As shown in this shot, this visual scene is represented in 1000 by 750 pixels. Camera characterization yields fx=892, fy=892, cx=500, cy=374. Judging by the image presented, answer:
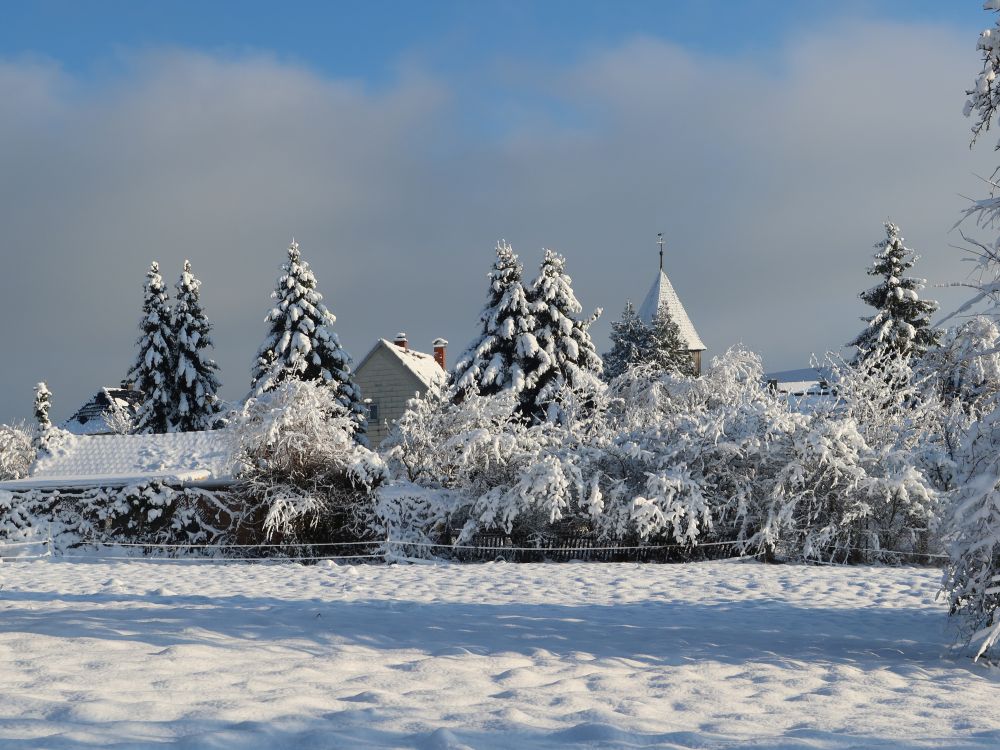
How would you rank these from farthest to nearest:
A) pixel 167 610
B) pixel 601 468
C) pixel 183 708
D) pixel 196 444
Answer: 1. pixel 196 444
2. pixel 601 468
3. pixel 167 610
4. pixel 183 708

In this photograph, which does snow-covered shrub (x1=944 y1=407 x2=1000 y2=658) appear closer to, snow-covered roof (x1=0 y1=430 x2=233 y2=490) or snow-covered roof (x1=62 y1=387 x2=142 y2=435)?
snow-covered roof (x1=0 y1=430 x2=233 y2=490)

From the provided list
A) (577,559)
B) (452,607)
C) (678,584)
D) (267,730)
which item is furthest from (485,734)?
(577,559)

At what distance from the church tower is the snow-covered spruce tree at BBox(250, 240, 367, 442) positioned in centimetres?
1815

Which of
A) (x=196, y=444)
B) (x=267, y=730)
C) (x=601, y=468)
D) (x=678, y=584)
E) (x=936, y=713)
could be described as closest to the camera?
(x=267, y=730)

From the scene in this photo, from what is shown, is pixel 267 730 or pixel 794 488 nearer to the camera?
pixel 267 730

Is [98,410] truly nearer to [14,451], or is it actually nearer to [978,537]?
[14,451]

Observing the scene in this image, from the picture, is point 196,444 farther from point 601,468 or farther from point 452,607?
point 452,607

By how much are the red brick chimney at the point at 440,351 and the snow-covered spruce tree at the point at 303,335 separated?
16063mm

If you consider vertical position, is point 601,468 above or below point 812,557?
above

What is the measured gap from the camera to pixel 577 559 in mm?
18219

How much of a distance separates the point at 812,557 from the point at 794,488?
150 centimetres

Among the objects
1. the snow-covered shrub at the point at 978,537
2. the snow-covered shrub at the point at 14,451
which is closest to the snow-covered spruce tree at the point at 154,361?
the snow-covered shrub at the point at 14,451

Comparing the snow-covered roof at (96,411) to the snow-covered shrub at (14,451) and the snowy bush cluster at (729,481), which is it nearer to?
the snow-covered shrub at (14,451)

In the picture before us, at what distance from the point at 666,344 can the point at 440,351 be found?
16.3 m
